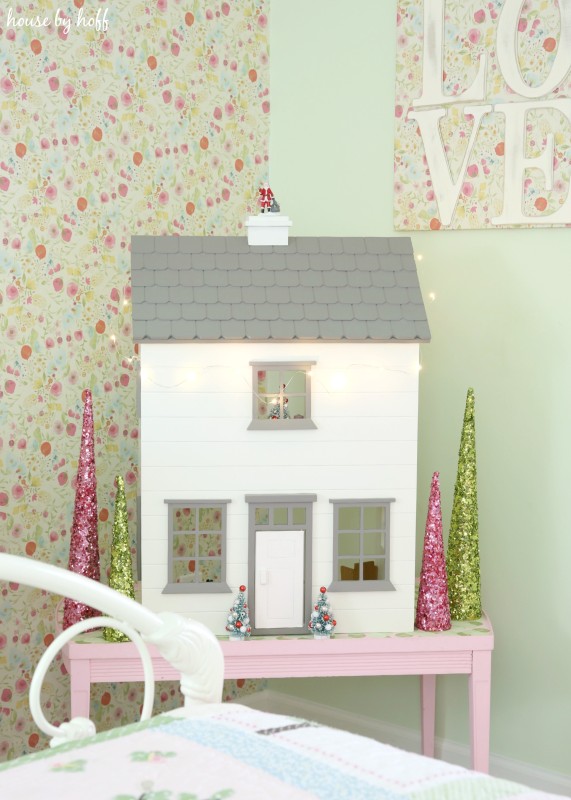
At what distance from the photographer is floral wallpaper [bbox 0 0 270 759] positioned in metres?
2.60

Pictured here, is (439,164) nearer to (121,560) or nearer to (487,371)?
(487,371)

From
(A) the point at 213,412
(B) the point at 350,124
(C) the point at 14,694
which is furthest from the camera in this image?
A: (B) the point at 350,124

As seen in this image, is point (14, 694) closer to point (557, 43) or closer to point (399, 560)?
point (399, 560)

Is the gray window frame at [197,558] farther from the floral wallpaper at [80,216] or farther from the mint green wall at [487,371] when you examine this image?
the mint green wall at [487,371]

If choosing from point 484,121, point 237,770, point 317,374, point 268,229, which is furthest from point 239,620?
point 484,121

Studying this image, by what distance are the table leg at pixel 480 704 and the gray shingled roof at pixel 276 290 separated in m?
0.79

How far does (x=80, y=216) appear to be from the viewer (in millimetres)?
2760

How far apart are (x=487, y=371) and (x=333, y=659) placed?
970 mm

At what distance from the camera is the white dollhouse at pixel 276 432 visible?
231 cm

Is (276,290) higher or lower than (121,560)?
higher

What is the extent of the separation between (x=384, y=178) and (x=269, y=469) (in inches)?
43.0

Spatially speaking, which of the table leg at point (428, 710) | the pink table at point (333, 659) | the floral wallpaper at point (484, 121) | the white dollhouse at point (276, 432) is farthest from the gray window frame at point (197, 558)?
the floral wallpaper at point (484, 121)

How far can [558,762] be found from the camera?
8.75 feet

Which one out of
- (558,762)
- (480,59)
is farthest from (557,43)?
(558,762)
